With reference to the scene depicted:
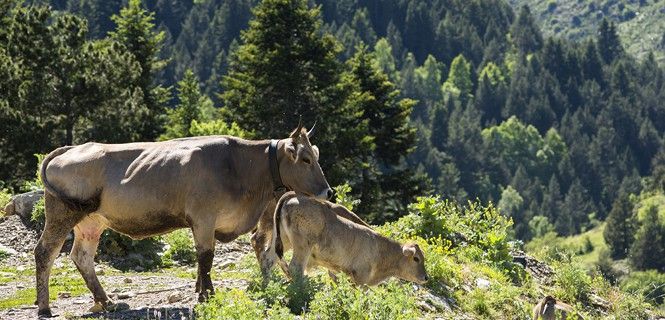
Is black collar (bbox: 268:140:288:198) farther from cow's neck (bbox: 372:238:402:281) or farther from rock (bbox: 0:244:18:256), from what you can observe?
rock (bbox: 0:244:18:256)

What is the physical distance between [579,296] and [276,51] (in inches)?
1330

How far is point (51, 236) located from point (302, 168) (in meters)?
3.51

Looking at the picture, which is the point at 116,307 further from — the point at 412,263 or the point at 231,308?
the point at 412,263

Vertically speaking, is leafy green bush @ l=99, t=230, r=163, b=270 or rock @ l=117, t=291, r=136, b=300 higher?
rock @ l=117, t=291, r=136, b=300

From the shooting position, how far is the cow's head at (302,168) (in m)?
16.2

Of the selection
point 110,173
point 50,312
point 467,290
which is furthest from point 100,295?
point 467,290

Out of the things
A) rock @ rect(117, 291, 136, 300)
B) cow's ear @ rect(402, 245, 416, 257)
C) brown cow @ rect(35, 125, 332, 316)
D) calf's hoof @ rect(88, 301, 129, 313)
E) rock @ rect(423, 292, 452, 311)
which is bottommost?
rock @ rect(423, 292, 452, 311)

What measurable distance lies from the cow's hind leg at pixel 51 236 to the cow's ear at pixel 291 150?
9.60 feet

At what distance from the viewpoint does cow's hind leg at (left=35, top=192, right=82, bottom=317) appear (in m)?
15.9

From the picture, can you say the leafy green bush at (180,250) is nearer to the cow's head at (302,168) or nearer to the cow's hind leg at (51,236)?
the cow's hind leg at (51,236)

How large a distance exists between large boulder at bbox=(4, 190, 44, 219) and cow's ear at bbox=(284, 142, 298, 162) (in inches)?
387

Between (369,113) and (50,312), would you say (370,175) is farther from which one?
(50,312)

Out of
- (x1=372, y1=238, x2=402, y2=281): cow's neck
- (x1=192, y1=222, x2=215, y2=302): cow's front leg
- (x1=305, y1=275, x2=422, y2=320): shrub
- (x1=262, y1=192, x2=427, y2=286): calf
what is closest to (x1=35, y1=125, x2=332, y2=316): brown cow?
(x1=192, y1=222, x2=215, y2=302): cow's front leg

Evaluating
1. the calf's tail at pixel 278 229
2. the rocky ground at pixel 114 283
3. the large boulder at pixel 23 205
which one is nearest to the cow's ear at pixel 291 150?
the calf's tail at pixel 278 229
